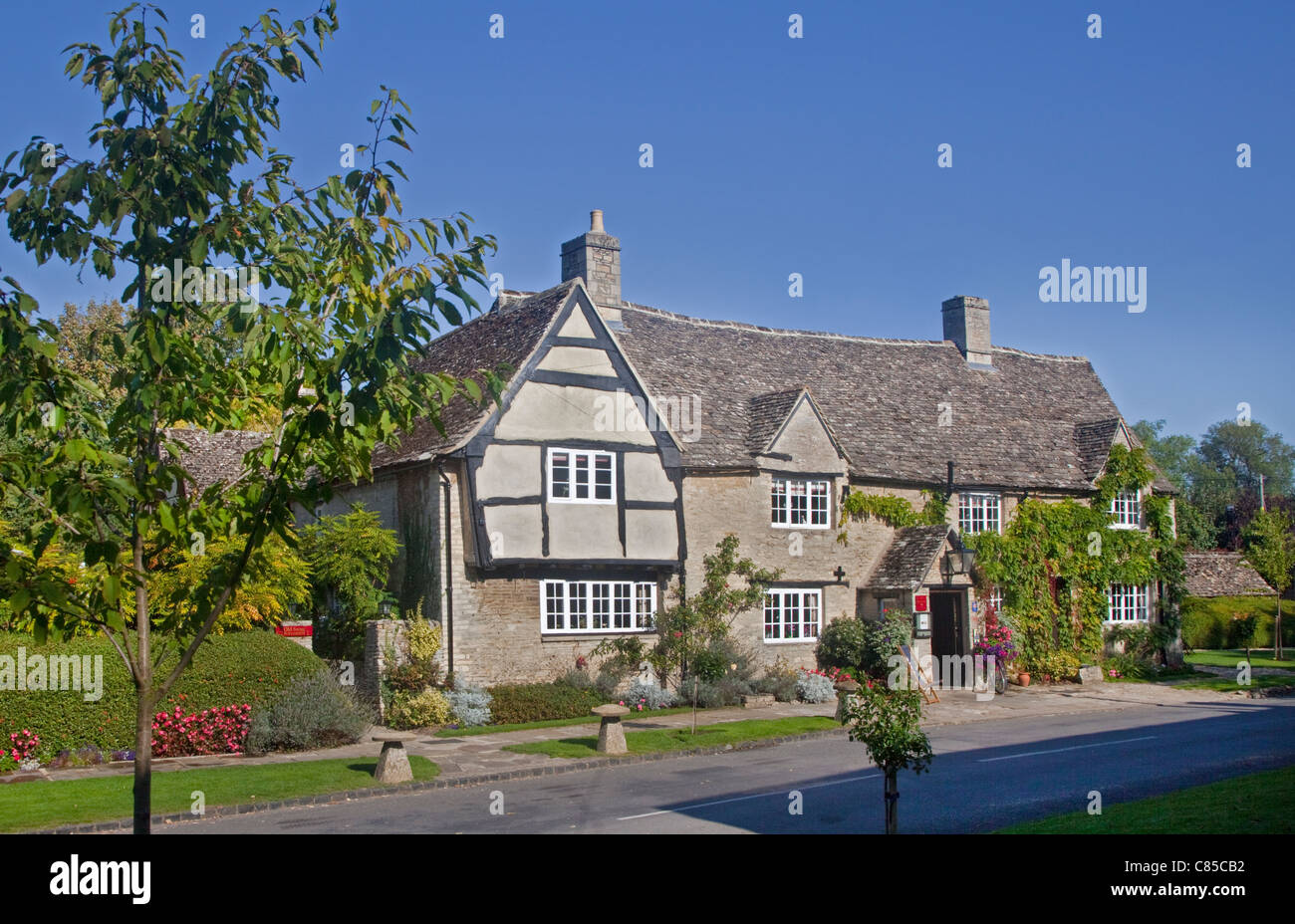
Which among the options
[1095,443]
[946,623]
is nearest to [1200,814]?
[946,623]

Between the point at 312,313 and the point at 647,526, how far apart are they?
61.6 feet

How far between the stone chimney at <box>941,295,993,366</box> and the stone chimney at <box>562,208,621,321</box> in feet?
46.2

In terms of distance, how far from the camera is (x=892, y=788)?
1055 cm

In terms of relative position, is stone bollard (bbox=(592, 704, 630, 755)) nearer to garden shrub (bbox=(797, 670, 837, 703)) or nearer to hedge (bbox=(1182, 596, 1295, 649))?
garden shrub (bbox=(797, 670, 837, 703))

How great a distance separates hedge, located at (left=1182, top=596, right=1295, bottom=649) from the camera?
152 feet

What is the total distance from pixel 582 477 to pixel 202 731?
9.56 m

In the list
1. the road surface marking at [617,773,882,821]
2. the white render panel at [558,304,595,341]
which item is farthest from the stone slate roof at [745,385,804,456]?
the road surface marking at [617,773,882,821]

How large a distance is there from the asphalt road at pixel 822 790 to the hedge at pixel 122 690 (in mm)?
4714

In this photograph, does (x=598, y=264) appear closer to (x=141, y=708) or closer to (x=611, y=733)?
(x=611, y=733)

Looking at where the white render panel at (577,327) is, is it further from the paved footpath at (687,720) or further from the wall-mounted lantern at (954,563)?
the wall-mounted lantern at (954,563)

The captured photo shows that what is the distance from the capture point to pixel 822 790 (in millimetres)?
15188

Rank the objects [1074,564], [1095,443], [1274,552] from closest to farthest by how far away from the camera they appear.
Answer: [1074,564]
[1095,443]
[1274,552]

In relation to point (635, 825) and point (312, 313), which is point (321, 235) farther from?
point (635, 825)
